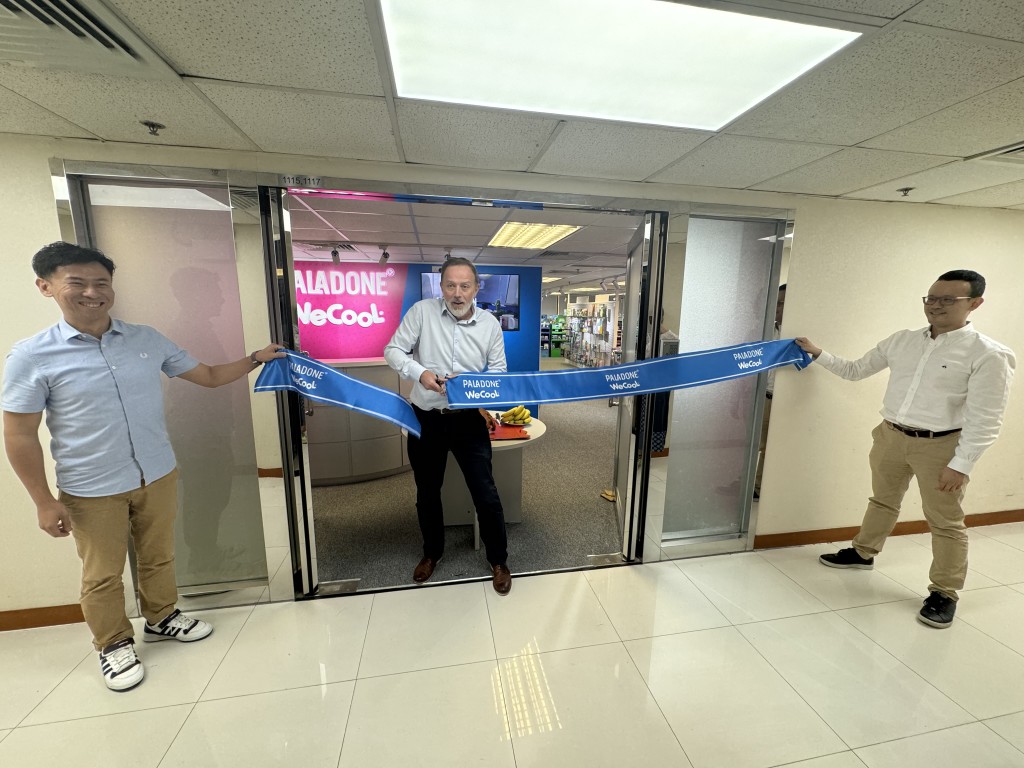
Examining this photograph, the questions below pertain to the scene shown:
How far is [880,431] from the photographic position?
2.55 metres

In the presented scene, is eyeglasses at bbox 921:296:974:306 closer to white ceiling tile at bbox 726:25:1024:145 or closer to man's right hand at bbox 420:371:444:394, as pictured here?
white ceiling tile at bbox 726:25:1024:145

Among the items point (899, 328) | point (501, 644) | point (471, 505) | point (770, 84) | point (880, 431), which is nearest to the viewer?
point (770, 84)

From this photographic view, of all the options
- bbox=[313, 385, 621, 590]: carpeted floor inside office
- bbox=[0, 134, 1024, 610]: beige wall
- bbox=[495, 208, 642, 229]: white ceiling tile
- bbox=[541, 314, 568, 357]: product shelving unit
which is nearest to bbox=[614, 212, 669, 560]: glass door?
bbox=[0, 134, 1024, 610]: beige wall

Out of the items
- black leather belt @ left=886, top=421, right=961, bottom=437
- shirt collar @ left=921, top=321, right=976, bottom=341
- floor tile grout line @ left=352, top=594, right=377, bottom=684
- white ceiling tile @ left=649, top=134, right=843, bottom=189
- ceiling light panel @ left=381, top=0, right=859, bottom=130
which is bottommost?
floor tile grout line @ left=352, top=594, right=377, bottom=684

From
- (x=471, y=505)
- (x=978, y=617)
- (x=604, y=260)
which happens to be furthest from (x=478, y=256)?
(x=978, y=617)

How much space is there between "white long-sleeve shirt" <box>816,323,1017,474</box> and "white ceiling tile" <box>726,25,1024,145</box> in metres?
1.26

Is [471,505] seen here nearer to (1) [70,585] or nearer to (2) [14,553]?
(1) [70,585]

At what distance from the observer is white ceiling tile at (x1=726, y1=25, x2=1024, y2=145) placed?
116cm

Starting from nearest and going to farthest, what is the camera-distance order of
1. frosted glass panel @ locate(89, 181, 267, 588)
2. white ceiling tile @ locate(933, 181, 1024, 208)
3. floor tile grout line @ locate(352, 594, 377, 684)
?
floor tile grout line @ locate(352, 594, 377, 684) < frosted glass panel @ locate(89, 181, 267, 588) < white ceiling tile @ locate(933, 181, 1024, 208)

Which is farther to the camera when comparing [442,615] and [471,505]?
[471,505]

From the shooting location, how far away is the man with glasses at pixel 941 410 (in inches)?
81.4

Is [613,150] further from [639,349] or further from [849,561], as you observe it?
[849,561]

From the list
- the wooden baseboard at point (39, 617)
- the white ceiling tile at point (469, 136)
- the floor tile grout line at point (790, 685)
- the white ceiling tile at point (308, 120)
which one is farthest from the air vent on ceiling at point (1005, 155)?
the wooden baseboard at point (39, 617)

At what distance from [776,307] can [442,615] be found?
8.77 ft
